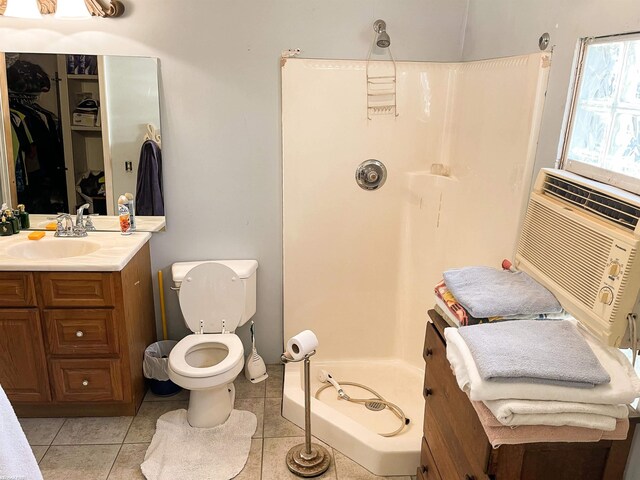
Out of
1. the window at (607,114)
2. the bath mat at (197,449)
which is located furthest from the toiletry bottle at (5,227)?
the window at (607,114)

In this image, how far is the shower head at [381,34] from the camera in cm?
261

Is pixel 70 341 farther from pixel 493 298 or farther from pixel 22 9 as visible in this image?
pixel 493 298

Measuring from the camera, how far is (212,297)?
2.76 meters

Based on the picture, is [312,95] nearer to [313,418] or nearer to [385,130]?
[385,130]

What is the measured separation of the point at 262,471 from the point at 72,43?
89.2 inches

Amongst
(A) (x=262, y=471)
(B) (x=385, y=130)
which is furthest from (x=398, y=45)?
(A) (x=262, y=471)

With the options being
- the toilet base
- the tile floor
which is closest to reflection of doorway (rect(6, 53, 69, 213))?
the tile floor

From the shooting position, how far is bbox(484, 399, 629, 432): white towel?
1.20m

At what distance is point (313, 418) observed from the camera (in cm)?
251

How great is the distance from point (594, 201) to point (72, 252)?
7.92 ft

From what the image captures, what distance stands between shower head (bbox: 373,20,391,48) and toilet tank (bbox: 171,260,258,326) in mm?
1351

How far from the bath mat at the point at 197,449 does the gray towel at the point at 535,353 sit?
143 centimetres

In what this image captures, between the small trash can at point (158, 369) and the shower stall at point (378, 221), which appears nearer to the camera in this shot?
the shower stall at point (378, 221)

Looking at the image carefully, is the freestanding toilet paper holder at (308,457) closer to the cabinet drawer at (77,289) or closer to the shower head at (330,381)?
the shower head at (330,381)
